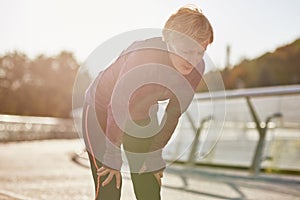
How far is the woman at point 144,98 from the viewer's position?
323cm

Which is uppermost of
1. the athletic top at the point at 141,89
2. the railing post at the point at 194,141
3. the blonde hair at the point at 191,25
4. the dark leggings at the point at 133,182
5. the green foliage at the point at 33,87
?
the blonde hair at the point at 191,25

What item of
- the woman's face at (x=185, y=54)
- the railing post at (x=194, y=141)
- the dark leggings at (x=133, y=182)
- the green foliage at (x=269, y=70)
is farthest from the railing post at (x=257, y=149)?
the green foliage at (x=269, y=70)

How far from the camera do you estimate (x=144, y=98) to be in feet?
10.8

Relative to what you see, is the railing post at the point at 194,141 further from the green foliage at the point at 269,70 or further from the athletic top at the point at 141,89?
the green foliage at the point at 269,70

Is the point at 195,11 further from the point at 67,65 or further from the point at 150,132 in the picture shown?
the point at 67,65

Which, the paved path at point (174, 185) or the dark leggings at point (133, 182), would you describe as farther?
the paved path at point (174, 185)

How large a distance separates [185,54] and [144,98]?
1.08ft

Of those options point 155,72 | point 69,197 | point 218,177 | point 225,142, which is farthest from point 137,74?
point 225,142

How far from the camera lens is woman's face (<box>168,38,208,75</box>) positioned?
3.23 meters

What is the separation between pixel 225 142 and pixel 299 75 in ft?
167

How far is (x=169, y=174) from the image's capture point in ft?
39.4

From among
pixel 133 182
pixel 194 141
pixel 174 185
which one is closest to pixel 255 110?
pixel 194 141

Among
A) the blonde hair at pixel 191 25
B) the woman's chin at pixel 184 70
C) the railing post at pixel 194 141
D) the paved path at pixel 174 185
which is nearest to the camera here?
the blonde hair at pixel 191 25

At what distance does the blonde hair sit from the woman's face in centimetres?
4
